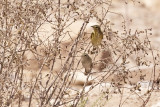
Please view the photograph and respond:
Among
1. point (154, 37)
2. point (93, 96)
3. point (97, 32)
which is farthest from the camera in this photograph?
point (154, 37)

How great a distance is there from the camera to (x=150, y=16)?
11.9 meters

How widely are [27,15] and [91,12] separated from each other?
469 millimetres

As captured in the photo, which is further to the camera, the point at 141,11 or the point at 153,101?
the point at 141,11

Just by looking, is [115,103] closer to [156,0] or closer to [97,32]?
[97,32]

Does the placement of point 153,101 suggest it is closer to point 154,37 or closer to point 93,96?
point 93,96

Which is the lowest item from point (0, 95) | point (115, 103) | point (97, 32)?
point (115, 103)

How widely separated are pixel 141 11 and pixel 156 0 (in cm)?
44

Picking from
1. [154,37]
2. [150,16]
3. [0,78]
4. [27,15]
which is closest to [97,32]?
[27,15]

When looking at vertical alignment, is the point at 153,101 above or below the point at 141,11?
below

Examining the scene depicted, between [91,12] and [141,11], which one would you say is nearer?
[91,12]

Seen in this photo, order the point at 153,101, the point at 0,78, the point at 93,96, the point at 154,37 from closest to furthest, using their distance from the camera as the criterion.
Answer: the point at 0,78, the point at 153,101, the point at 93,96, the point at 154,37

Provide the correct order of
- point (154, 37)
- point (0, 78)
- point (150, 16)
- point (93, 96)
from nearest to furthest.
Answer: point (0, 78) < point (93, 96) < point (154, 37) < point (150, 16)

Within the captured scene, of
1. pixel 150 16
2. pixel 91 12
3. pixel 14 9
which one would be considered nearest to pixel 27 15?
pixel 14 9

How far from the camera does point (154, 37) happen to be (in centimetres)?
1023
